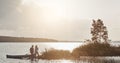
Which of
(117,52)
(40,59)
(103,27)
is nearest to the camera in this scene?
(40,59)

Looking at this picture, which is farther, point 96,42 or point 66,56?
point 96,42

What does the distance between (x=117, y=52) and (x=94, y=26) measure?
45.7ft

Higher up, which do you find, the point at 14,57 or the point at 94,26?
the point at 94,26

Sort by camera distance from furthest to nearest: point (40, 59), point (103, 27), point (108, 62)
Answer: point (103, 27) → point (40, 59) → point (108, 62)

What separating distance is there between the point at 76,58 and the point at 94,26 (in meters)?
19.0

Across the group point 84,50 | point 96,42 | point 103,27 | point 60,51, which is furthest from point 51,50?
point 103,27

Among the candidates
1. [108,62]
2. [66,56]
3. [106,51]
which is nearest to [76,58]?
[66,56]

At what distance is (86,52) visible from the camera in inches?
3492

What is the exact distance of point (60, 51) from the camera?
85.2m

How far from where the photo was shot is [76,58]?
8344 cm

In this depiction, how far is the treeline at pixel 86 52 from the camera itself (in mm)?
85062

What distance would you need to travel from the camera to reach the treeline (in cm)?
8506

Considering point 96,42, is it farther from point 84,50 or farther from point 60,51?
point 60,51

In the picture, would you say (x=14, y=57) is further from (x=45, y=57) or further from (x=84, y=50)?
(x=84, y=50)
